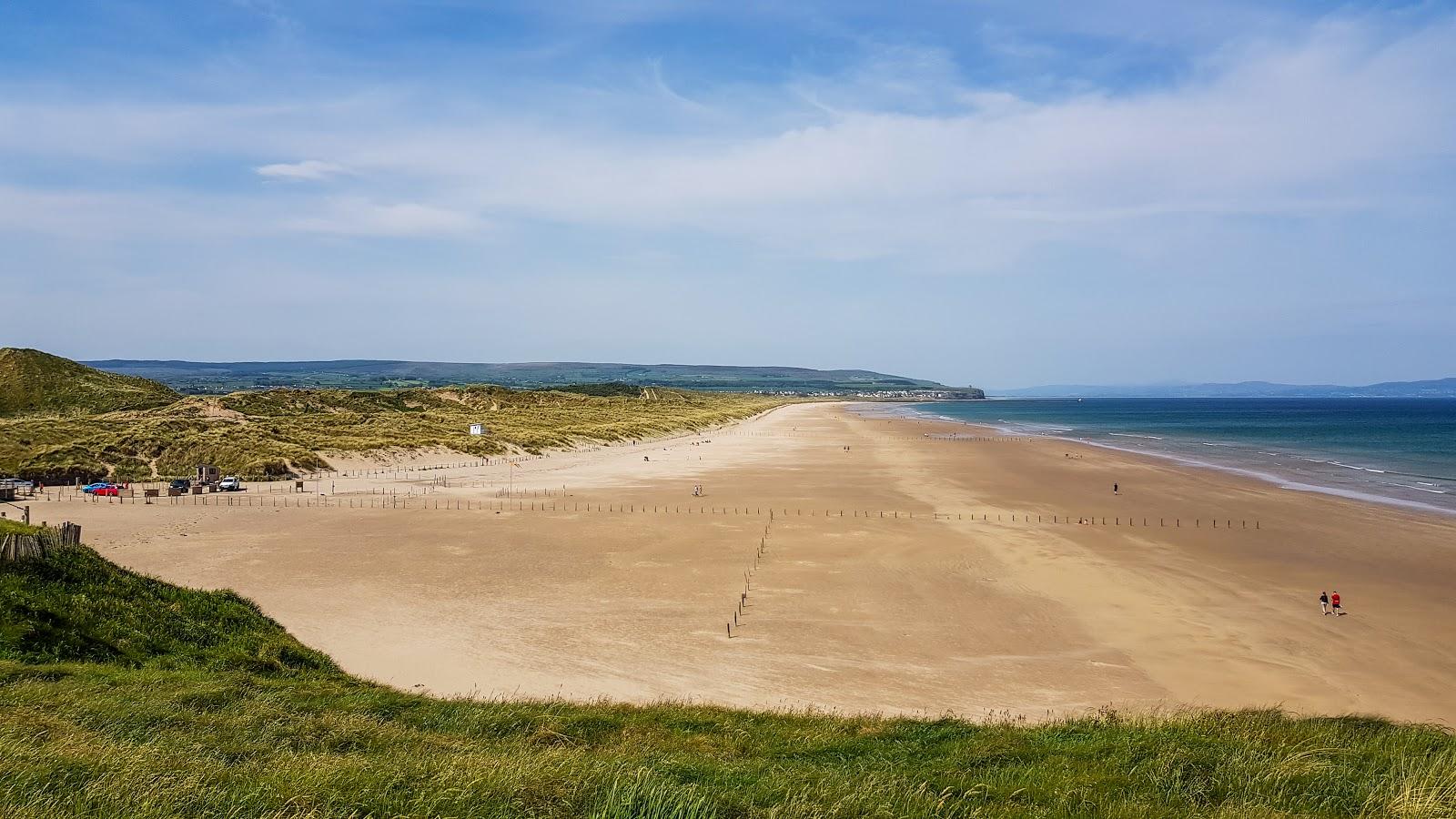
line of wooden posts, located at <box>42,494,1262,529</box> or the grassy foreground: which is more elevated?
the grassy foreground

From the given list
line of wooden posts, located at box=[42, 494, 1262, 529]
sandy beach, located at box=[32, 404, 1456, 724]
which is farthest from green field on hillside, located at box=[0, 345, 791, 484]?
sandy beach, located at box=[32, 404, 1456, 724]

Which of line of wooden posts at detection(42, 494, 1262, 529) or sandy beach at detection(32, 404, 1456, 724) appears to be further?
line of wooden posts at detection(42, 494, 1262, 529)

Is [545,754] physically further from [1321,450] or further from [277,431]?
[1321,450]

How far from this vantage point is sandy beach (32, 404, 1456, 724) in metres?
17.7

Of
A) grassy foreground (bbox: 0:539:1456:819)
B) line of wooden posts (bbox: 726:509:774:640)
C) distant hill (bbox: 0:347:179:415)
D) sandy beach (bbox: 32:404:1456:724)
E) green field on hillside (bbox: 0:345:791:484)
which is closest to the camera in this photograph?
grassy foreground (bbox: 0:539:1456:819)

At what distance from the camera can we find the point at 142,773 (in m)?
6.48

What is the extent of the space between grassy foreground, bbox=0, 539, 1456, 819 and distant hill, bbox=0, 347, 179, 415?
8702 centimetres

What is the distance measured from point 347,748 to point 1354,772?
10.8 meters

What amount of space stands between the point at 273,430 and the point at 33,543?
55.3 m

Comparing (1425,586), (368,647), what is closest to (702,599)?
(368,647)

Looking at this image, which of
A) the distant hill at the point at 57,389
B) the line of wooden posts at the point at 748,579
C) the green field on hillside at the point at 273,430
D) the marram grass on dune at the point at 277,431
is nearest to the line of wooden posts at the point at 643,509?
the line of wooden posts at the point at 748,579

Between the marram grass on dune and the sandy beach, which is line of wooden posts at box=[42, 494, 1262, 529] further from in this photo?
→ the marram grass on dune

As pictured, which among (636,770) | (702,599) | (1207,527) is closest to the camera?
(636,770)

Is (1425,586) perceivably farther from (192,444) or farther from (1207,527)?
(192,444)
